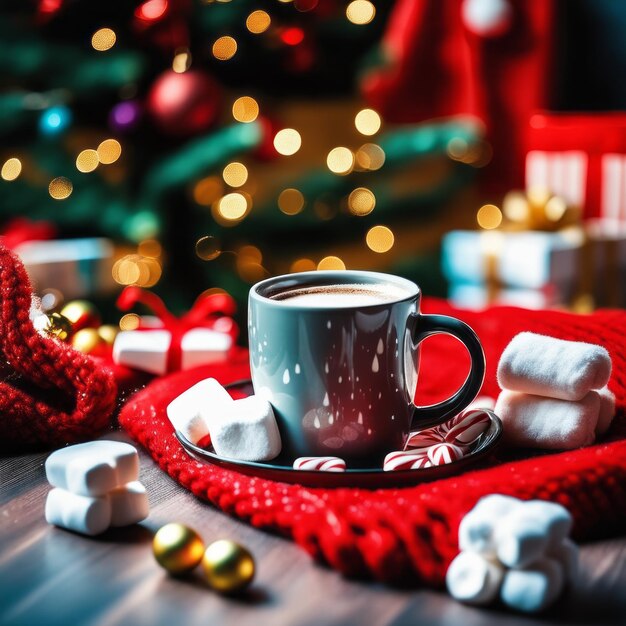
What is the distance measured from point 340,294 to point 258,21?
5.25ft

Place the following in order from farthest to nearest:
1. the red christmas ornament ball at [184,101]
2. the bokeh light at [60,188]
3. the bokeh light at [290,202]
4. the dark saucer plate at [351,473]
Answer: the bokeh light at [290,202], the bokeh light at [60,188], the red christmas ornament ball at [184,101], the dark saucer plate at [351,473]

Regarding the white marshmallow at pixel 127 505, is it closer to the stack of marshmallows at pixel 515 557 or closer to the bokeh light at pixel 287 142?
the stack of marshmallows at pixel 515 557

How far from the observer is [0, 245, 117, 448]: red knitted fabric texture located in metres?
0.61

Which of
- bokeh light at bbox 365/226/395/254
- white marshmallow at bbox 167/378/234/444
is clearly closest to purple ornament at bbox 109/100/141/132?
bokeh light at bbox 365/226/395/254

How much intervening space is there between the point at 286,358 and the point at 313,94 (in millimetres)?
2162

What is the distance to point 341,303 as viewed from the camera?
1.93 feet

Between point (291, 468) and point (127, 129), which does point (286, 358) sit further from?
point (127, 129)

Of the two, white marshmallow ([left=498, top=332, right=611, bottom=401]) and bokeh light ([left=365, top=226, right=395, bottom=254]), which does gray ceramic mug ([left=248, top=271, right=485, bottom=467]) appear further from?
bokeh light ([left=365, top=226, right=395, bottom=254])

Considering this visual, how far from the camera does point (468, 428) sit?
59cm

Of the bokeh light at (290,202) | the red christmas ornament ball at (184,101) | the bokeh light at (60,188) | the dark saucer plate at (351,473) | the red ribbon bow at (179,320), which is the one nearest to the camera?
the dark saucer plate at (351,473)

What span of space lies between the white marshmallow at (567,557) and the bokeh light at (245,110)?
77.7 inches

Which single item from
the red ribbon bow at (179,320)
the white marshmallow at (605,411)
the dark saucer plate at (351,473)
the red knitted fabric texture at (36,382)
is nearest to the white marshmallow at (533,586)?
the dark saucer plate at (351,473)

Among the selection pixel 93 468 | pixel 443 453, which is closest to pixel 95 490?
pixel 93 468

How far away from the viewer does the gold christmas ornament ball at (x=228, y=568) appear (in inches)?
16.5
